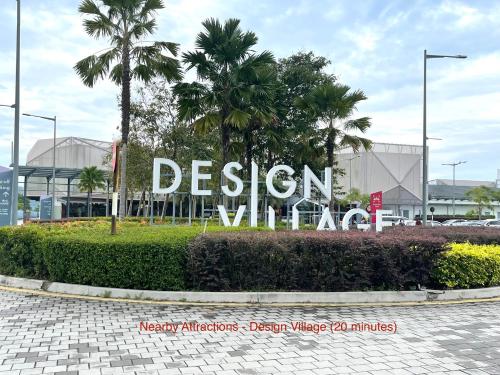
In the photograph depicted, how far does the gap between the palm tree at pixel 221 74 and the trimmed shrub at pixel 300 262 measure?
10.2 m

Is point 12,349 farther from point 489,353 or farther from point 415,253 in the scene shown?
point 415,253

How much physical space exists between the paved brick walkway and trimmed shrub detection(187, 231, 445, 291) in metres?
0.81

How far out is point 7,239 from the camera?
10.6 metres

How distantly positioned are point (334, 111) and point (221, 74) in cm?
623

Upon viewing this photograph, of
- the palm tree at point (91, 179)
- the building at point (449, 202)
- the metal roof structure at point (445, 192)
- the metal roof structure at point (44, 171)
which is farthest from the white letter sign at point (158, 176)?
the metal roof structure at point (445, 192)

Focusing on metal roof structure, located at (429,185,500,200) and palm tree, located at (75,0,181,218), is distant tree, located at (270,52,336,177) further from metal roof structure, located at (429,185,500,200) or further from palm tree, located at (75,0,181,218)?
metal roof structure, located at (429,185,500,200)

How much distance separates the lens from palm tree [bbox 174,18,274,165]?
60.2 ft

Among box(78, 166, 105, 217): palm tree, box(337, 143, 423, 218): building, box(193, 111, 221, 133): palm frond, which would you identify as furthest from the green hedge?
box(337, 143, 423, 218): building

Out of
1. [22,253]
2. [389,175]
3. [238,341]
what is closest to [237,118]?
[22,253]

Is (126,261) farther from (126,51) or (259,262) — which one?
(126,51)

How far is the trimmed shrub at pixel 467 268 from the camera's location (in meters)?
9.16

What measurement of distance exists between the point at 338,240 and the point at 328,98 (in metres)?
14.4

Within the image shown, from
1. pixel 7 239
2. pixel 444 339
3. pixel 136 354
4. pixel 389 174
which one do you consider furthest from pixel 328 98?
pixel 389 174

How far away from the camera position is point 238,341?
5.88 meters
